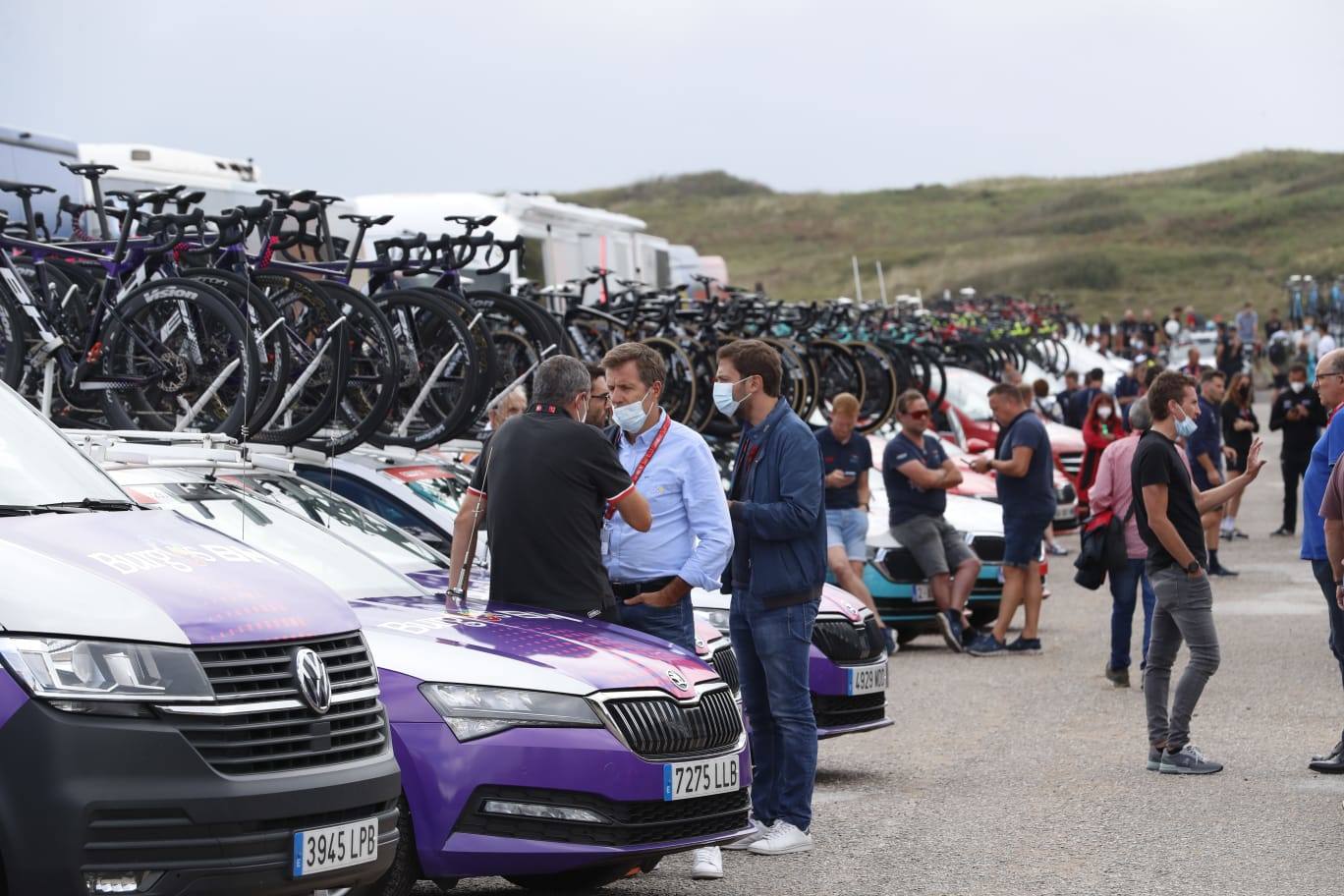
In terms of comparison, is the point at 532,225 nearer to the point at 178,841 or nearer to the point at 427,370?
the point at 427,370

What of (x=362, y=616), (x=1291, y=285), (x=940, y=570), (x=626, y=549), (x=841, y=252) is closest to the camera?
(x=362, y=616)

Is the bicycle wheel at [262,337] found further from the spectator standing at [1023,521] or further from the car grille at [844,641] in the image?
the spectator standing at [1023,521]

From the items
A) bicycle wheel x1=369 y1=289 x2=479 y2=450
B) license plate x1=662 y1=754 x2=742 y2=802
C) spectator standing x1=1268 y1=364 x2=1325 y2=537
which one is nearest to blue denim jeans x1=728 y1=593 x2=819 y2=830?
license plate x1=662 y1=754 x2=742 y2=802

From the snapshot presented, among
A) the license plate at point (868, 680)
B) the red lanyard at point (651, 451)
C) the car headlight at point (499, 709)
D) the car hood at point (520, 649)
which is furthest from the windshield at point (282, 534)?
the license plate at point (868, 680)

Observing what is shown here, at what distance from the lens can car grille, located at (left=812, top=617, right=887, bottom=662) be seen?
9.32 m

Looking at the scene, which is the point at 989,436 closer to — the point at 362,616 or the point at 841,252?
the point at 362,616

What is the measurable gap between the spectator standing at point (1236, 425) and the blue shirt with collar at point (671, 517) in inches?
575

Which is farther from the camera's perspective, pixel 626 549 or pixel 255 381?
pixel 255 381

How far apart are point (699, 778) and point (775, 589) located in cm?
145

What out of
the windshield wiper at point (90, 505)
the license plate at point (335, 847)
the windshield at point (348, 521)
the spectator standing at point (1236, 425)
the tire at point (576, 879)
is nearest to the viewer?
the license plate at point (335, 847)

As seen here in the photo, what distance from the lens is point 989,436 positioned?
76.9ft

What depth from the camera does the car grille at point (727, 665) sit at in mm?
8335

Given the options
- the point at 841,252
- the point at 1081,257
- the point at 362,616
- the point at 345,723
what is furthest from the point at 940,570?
the point at 841,252

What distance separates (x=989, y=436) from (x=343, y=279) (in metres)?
13.2
